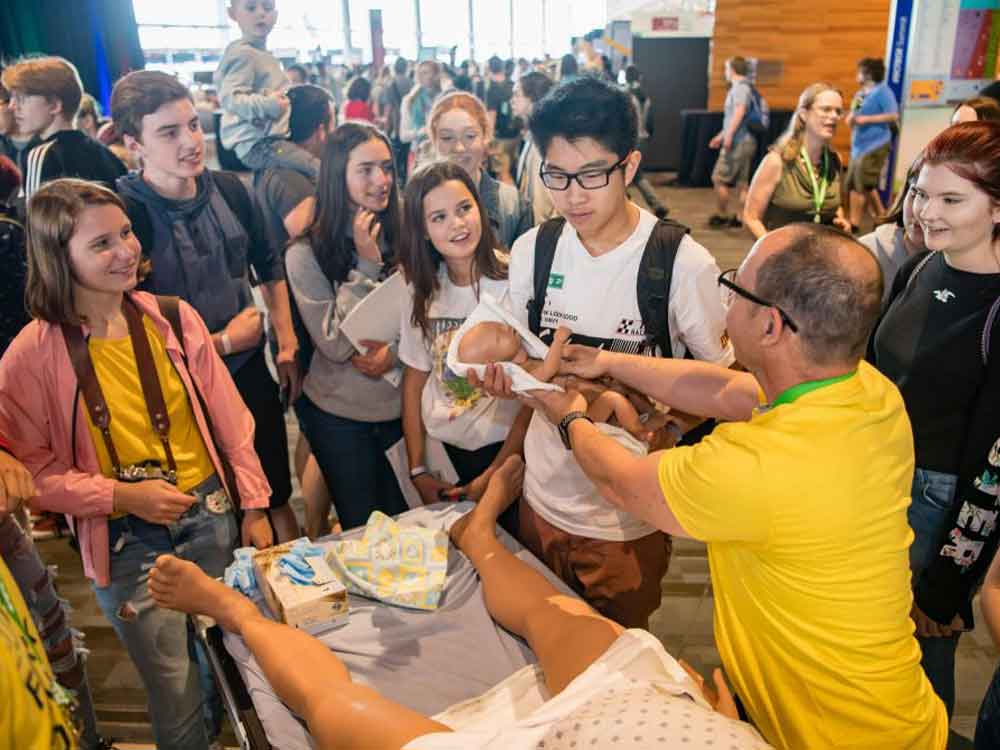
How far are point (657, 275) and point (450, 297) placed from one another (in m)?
0.76

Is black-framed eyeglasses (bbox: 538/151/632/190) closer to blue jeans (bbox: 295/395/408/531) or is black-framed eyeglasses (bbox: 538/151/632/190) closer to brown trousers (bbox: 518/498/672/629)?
brown trousers (bbox: 518/498/672/629)

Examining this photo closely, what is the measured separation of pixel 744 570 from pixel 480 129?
A: 2.57 m

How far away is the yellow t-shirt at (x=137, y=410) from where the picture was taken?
1952 millimetres

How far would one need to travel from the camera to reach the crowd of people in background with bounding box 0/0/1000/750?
133 centimetres

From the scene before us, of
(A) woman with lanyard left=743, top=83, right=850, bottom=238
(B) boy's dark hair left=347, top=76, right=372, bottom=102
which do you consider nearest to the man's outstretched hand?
(A) woman with lanyard left=743, top=83, right=850, bottom=238

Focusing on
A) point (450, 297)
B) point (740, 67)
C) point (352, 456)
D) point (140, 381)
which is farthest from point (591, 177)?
point (740, 67)

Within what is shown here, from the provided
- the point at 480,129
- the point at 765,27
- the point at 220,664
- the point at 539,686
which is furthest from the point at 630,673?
the point at 765,27

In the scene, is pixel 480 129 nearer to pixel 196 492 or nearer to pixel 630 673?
pixel 196 492

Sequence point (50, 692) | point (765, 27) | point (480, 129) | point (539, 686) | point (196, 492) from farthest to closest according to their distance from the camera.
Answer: point (765, 27) < point (480, 129) < point (196, 492) < point (539, 686) < point (50, 692)

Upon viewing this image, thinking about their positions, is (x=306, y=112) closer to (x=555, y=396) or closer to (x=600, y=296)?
(x=600, y=296)

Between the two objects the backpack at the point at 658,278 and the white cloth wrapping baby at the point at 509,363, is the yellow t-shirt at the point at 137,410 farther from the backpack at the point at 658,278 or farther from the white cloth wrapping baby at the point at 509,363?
the backpack at the point at 658,278

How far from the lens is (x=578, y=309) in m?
1.93

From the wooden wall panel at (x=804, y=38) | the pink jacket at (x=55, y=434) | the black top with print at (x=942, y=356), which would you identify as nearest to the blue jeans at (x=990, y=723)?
the black top with print at (x=942, y=356)

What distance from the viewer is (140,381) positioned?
198 centimetres
